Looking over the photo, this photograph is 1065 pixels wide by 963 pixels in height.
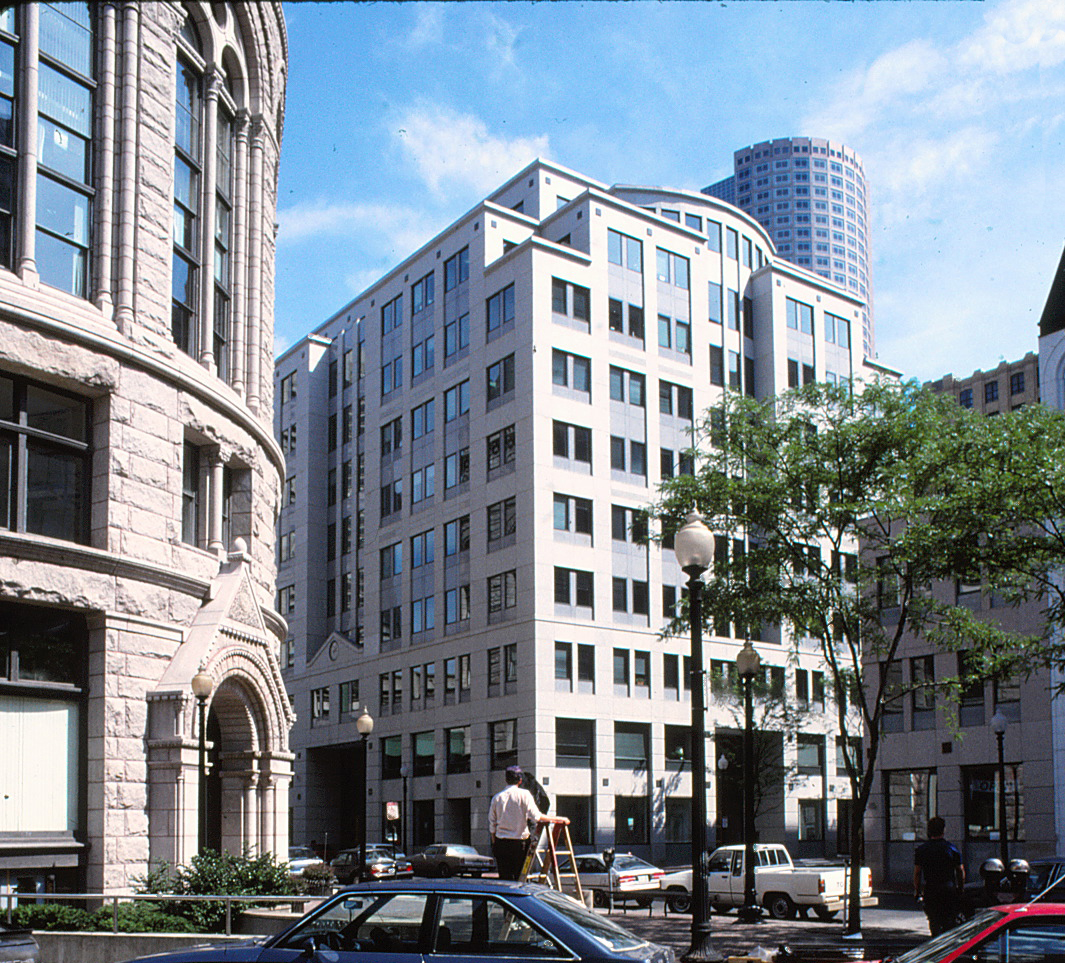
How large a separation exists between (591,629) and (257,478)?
32.1 meters

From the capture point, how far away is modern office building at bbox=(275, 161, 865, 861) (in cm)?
5588

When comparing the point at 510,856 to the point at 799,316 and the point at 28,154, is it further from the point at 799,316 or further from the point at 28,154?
the point at 799,316

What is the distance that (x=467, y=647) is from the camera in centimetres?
5891

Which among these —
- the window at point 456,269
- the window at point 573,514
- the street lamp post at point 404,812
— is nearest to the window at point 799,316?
the window at point 456,269

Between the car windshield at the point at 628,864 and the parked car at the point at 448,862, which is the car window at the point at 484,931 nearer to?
the car windshield at the point at 628,864

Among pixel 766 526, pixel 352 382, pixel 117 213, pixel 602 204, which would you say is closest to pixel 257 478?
pixel 117 213

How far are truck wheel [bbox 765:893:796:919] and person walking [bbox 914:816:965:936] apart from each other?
13.4 meters

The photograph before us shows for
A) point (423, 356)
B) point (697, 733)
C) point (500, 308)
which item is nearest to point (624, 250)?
point (500, 308)

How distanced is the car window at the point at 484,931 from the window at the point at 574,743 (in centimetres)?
4539

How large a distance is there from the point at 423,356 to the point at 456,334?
146 inches

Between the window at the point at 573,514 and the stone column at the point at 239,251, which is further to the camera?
the window at the point at 573,514

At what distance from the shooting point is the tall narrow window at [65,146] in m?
20.4

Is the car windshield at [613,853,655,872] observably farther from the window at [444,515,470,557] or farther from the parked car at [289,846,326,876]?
the window at [444,515,470,557]

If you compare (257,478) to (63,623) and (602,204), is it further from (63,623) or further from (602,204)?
(602,204)
